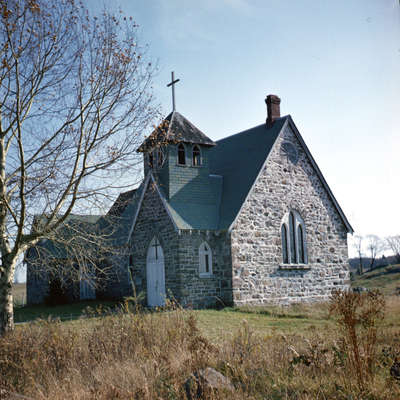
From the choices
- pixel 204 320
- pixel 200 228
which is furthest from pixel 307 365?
pixel 200 228

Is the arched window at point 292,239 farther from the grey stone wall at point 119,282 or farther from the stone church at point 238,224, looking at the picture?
the grey stone wall at point 119,282

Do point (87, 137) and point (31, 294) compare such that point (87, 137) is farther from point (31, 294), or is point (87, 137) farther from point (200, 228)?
point (31, 294)

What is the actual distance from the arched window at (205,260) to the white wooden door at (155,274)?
65.8 inches

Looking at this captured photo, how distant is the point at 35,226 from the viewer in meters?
10.6

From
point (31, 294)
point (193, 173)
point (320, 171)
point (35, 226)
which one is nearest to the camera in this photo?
point (35, 226)

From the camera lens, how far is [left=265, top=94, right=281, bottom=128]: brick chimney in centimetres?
2175

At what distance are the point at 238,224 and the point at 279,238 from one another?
2374 mm

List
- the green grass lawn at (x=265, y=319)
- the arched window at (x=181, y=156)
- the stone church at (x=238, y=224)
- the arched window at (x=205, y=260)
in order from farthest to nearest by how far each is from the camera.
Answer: the arched window at (x=181, y=156), the arched window at (x=205, y=260), the stone church at (x=238, y=224), the green grass lawn at (x=265, y=319)

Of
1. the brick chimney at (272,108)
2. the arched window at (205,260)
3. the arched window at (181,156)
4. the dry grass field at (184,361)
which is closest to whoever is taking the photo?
the dry grass field at (184,361)

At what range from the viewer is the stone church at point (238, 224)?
18.3 meters

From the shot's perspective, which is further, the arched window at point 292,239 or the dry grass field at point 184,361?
the arched window at point 292,239

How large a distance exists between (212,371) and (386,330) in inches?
203

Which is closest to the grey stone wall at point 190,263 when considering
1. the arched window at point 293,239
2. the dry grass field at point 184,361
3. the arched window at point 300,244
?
the arched window at point 293,239

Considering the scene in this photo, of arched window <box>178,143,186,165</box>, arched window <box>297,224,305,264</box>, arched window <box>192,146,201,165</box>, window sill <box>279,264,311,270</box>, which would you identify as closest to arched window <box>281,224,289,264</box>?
window sill <box>279,264,311,270</box>
